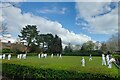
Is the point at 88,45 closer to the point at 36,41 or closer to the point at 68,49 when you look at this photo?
the point at 68,49

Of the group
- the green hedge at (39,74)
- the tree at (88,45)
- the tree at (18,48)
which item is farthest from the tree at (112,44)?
the green hedge at (39,74)

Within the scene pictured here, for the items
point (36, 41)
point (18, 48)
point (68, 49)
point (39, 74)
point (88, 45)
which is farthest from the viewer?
point (68, 49)

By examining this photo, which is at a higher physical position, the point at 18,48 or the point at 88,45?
the point at 88,45

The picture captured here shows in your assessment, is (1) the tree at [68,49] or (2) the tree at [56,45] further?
(1) the tree at [68,49]

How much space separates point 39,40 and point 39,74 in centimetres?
6573

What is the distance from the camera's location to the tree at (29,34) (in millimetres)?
73562

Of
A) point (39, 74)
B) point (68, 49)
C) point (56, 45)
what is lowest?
point (39, 74)

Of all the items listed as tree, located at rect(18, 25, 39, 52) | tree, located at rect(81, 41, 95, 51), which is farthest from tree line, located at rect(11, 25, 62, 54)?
tree, located at rect(81, 41, 95, 51)

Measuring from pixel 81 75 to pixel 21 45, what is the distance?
5861cm

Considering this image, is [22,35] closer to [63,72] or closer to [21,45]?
[21,45]

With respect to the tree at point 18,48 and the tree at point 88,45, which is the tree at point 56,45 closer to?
the tree at point 88,45

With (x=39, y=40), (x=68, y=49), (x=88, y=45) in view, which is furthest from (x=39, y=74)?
(x=68, y=49)

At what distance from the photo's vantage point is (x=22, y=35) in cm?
7456

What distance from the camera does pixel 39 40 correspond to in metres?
77.8
